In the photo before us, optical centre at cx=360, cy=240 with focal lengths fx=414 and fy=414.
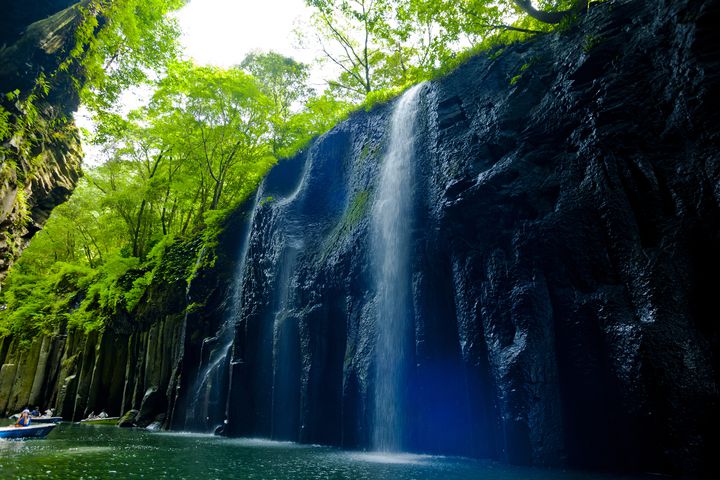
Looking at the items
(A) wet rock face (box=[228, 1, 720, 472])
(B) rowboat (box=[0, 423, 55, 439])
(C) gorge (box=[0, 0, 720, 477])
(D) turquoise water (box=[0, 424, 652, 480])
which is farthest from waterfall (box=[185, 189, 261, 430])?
(D) turquoise water (box=[0, 424, 652, 480])

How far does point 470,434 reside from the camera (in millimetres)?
8688

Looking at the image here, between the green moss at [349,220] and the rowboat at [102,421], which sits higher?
the green moss at [349,220]

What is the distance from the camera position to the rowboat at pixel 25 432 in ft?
A: 40.1

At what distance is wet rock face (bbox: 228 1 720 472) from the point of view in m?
6.44

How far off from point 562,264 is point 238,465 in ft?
23.8

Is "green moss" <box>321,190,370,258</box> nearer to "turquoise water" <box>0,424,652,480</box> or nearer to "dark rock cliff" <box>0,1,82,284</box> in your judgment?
"turquoise water" <box>0,424,652,480</box>

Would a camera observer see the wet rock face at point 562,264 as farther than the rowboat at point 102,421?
No

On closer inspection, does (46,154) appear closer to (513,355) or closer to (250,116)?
(513,355)

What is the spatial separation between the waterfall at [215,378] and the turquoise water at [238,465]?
644cm

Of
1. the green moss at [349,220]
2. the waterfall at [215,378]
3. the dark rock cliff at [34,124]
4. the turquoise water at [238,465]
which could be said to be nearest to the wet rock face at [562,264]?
the green moss at [349,220]

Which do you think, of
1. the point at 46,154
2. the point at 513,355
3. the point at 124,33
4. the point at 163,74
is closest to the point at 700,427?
the point at 513,355

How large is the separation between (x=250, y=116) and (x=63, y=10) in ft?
42.7

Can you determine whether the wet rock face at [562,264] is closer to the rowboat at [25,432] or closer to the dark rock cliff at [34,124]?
the dark rock cliff at [34,124]

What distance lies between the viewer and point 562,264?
806 cm
